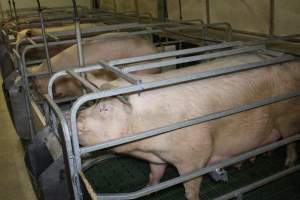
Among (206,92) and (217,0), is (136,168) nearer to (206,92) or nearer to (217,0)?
(206,92)

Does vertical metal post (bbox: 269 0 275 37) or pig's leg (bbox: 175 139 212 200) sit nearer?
pig's leg (bbox: 175 139 212 200)

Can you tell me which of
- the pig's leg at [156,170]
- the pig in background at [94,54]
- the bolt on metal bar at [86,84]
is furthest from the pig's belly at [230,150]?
the pig in background at [94,54]

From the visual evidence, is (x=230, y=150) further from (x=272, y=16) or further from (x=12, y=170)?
(x=12, y=170)

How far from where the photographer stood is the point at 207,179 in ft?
8.91

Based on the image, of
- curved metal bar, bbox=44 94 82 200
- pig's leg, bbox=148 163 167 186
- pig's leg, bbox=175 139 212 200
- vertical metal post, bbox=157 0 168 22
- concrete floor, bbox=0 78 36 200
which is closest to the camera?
curved metal bar, bbox=44 94 82 200

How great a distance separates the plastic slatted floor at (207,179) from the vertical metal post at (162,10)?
111 inches

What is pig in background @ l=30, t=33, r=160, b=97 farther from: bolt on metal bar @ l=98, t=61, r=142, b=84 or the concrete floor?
bolt on metal bar @ l=98, t=61, r=142, b=84

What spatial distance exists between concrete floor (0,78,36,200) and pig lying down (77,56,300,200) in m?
1.33

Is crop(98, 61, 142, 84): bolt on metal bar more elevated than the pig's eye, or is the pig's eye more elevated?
crop(98, 61, 142, 84): bolt on metal bar

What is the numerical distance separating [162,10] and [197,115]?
367cm

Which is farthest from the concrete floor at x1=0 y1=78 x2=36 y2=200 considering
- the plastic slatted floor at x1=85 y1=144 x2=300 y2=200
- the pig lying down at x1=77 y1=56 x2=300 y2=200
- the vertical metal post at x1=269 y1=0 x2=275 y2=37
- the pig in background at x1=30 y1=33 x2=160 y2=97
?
the vertical metal post at x1=269 y1=0 x2=275 y2=37

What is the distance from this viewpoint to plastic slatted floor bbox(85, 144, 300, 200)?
2518 millimetres

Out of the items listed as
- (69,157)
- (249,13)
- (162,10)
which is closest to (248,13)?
(249,13)

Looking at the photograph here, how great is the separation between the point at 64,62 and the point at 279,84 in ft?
7.69
